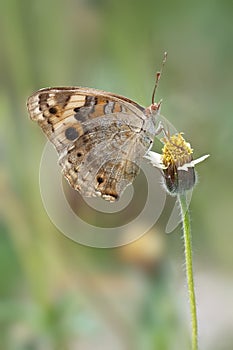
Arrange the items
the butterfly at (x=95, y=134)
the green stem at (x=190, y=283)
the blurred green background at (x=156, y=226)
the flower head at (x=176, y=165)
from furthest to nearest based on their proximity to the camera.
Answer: the blurred green background at (x=156, y=226) < the butterfly at (x=95, y=134) < the flower head at (x=176, y=165) < the green stem at (x=190, y=283)

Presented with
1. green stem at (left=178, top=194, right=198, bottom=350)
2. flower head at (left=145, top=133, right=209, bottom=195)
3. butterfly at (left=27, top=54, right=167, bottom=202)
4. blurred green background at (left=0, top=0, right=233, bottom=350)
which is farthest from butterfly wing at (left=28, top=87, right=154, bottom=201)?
blurred green background at (left=0, top=0, right=233, bottom=350)

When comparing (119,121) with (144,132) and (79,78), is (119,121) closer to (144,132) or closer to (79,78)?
(144,132)

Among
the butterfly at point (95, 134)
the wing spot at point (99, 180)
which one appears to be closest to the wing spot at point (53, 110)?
the butterfly at point (95, 134)

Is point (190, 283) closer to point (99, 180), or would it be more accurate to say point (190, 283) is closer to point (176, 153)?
point (176, 153)

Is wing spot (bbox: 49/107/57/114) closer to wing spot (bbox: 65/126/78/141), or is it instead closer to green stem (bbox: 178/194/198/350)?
wing spot (bbox: 65/126/78/141)

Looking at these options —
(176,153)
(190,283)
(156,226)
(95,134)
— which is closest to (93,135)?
(95,134)

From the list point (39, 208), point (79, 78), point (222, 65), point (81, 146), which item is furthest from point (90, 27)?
point (81, 146)

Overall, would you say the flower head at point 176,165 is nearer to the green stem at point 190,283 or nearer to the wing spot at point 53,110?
the green stem at point 190,283
